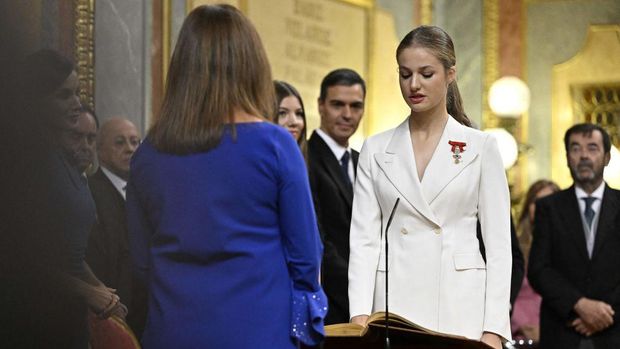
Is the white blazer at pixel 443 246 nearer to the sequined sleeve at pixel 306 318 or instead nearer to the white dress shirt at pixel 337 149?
the sequined sleeve at pixel 306 318

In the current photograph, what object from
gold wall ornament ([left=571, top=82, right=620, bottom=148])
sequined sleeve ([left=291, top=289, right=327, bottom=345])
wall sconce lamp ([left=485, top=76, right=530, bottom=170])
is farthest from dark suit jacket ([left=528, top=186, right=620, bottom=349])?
gold wall ornament ([left=571, top=82, right=620, bottom=148])

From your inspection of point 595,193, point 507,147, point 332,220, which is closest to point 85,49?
point 332,220

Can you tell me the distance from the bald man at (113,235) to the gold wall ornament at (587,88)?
22.5 feet

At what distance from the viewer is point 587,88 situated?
1251cm

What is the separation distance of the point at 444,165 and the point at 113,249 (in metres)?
2.23

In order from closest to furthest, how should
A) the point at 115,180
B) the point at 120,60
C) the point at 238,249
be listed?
the point at 238,249
the point at 115,180
the point at 120,60

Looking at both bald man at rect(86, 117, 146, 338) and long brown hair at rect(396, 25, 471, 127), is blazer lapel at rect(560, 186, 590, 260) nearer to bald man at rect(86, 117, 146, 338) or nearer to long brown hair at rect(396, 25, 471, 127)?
bald man at rect(86, 117, 146, 338)

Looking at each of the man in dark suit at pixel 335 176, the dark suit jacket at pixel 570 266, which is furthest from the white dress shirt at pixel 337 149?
the dark suit jacket at pixel 570 266

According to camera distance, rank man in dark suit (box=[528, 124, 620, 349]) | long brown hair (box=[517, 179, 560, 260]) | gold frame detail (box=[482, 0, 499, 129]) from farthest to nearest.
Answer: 1. gold frame detail (box=[482, 0, 499, 129])
2. long brown hair (box=[517, 179, 560, 260])
3. man in dark suit (box=[528, 124, 620, 349])

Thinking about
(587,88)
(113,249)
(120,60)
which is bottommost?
(113,249)

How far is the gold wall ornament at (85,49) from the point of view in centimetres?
636

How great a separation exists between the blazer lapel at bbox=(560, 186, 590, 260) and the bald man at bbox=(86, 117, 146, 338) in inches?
94.8

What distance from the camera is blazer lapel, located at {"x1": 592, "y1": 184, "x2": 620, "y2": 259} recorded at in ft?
23.1

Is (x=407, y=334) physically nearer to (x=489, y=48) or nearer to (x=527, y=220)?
(x=527, y=220)
